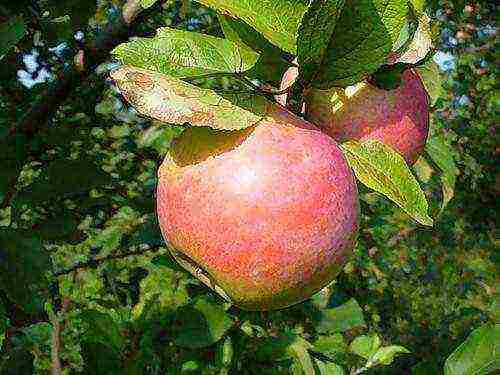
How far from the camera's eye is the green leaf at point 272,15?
1.83ft

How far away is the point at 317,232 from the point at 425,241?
12.0 feet

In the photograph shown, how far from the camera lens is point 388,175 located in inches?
23.8

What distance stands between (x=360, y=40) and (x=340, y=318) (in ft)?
3.97

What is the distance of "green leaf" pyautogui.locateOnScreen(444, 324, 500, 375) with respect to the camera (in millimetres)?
1208

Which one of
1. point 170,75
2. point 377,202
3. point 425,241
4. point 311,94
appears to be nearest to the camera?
point 170,75

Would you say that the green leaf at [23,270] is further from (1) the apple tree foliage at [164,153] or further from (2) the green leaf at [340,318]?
(2) the green leaf at [340,318]

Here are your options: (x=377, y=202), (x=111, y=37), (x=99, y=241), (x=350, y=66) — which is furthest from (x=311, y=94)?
(x=377, y=202)

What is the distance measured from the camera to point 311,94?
695 millimetres

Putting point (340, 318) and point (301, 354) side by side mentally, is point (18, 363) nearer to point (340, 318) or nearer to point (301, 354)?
point (301, 354)

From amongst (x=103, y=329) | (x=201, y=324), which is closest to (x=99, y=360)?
(x=103, y=329)

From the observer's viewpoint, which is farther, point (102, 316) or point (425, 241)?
point (425, 241)

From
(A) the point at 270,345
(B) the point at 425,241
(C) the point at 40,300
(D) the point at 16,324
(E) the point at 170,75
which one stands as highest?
(E) the point at 170,75

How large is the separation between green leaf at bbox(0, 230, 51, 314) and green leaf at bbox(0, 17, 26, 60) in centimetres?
28

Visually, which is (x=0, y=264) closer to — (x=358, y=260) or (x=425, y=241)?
(x=358, y=260)
